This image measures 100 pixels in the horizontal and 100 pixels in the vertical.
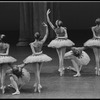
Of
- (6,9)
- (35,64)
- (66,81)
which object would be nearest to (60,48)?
(66,81)

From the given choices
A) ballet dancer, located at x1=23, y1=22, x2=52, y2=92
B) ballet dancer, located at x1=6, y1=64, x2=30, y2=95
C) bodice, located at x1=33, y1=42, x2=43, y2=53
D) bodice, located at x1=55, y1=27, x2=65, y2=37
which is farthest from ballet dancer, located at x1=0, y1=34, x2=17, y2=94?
bodice, located at x1=55, y1=27, x2=65, y2=37

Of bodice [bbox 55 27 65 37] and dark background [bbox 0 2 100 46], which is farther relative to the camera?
dark background [bbox 0 2 100 46]

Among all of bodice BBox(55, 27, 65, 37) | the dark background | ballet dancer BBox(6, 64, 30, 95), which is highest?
the dark background

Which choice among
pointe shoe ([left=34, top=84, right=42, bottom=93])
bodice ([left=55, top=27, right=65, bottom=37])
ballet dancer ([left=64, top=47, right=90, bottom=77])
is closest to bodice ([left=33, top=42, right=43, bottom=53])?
pointe shoe ([left=34, top=84, right=42, bottom=93])

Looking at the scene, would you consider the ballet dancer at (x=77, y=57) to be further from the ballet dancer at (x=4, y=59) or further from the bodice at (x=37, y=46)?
the ballet dancer at (x=4, y=59)

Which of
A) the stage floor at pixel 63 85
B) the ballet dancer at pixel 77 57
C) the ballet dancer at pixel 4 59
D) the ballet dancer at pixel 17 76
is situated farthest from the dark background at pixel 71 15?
the ballet dancer at pixel 17 76

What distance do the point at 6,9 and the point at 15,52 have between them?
27.1 ft

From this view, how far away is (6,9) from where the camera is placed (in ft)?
76.0

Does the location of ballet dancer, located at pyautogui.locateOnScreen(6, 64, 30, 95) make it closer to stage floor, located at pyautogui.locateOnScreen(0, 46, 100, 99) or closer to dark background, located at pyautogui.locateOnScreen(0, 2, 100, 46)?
stage floor, located at pyautogui.locateOnScreen(0, 46, 100, 99)

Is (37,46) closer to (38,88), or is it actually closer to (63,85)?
(38,88)

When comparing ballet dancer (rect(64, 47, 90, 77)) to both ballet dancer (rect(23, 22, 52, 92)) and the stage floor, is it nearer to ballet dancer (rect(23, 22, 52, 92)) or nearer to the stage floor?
the stage floor

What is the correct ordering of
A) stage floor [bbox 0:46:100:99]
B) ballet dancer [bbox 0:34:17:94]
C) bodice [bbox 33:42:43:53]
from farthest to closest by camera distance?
1. bodice [bbox 33:42:43:53]
2. ballet dancer [bbox 0:34:17:94]
3. stage floor [bbox 0:46:100:99]

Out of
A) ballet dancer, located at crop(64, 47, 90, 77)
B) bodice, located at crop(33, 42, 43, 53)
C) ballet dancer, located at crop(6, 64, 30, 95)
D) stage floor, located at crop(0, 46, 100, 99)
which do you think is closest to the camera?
stage floor, located at crop(0, 46, 100, 99)

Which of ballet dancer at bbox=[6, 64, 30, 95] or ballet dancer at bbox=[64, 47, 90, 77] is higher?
ballet dancer at bbox=[64, 47, 90, 77]
